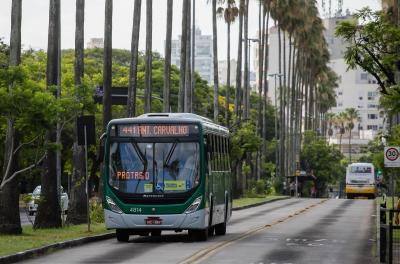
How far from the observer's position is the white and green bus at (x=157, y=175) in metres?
29.3

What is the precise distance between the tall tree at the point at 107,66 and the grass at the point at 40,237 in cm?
632

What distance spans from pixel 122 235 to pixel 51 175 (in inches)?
170

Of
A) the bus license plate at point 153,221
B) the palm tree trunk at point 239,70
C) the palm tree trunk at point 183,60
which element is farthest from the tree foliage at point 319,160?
the bus license plate at point 153,221

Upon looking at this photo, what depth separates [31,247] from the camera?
2439 cm

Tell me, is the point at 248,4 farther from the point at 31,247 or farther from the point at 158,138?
the point at 31,247

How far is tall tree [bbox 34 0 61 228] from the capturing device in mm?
32781

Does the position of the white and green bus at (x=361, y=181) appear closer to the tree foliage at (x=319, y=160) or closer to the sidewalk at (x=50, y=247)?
the tree foliage at (x=319, y=160)

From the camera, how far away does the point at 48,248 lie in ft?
82.2

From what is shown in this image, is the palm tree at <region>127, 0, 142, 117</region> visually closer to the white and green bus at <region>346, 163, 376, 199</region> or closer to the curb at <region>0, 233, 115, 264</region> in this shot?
the curb at <region>0, 233, 115, 264</region>

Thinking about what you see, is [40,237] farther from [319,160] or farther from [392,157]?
[319,160]

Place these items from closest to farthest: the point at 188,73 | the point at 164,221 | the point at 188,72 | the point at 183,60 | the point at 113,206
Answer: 1. the point at 164,221
2. the point at 113,206
3. the point at 183,60
4. the point at 188,72
5. the point at 188,73

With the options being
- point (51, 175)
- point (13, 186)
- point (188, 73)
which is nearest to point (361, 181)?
point (188, 73)

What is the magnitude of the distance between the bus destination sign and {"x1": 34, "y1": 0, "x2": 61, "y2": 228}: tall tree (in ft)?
12.5

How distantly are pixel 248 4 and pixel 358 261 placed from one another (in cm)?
6260
